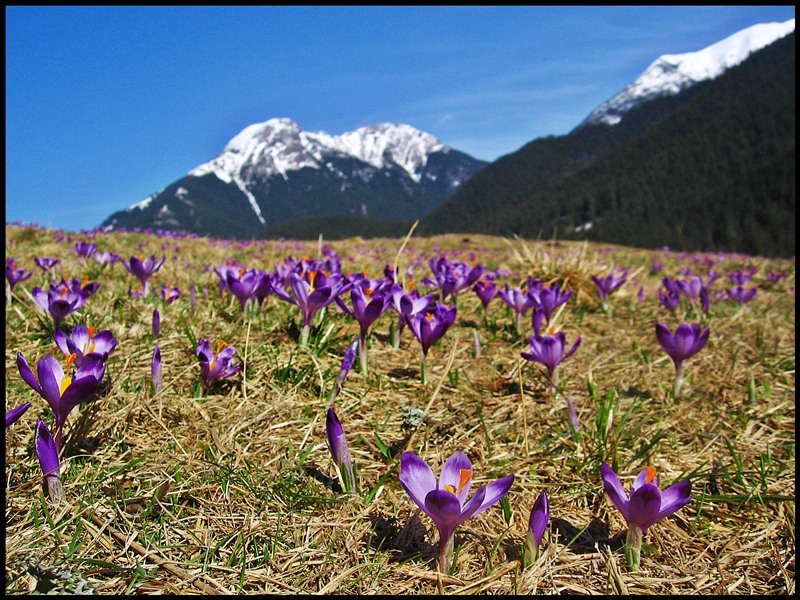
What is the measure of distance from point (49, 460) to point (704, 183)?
133m

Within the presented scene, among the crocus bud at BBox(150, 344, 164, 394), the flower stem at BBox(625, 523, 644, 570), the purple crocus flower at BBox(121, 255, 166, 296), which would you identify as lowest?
the flower stem at BBox(625, 523, 644, 570)

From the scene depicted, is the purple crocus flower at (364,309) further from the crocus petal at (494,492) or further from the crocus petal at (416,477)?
the crocus petal at (494,492)

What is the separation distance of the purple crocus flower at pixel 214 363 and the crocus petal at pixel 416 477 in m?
1.10

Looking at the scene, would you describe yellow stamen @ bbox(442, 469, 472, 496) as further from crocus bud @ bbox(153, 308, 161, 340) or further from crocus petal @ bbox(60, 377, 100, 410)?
crocus bud @ bbox(153, 308, 161, 340)

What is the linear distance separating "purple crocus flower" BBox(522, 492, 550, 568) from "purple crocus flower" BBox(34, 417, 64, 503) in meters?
A: 1.43

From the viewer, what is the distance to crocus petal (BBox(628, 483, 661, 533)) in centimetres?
140

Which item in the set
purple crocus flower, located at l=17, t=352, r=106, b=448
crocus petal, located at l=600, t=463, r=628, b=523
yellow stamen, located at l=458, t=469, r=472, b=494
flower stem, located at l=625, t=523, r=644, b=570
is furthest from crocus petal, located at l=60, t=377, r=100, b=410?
flower stem, located at l=625, t=523, r=644, b=570

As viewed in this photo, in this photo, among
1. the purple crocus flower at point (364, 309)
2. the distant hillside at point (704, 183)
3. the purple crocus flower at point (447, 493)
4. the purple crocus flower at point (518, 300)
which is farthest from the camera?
the distant hillside at point (704, 183)

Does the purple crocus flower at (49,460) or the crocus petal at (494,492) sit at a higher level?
the purple crocus flower at (49,460)

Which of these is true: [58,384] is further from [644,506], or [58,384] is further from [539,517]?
[644,506]

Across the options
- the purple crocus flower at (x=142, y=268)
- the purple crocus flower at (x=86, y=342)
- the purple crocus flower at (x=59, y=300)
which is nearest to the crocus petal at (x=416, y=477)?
the purple crocus flower at (x=86, y=342)

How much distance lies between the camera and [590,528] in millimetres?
1690

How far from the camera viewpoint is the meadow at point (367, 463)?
4.64 feet

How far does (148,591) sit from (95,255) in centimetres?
482
